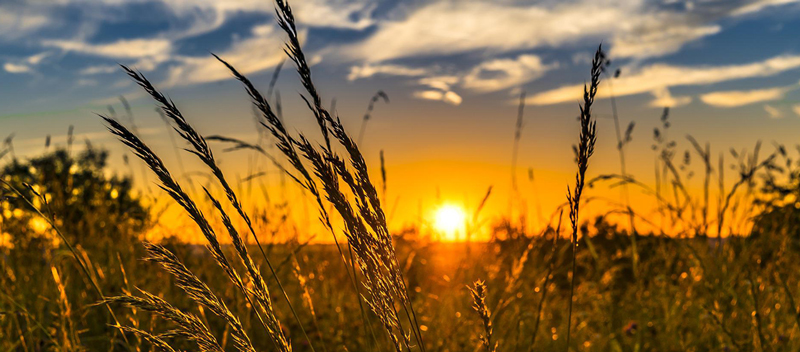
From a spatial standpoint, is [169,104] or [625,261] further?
[625,261]

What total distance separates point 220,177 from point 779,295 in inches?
153

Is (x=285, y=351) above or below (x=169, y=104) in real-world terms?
below

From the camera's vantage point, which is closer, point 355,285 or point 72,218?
point 355,285

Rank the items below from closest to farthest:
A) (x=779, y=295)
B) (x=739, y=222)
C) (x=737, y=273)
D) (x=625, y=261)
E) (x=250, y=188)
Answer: (x=737, y=273), (x=739, y=222), (x=779, y=295), (x=250, y=188), (x=625, y=261)

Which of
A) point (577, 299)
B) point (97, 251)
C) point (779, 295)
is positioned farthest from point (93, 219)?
point (779, 295)

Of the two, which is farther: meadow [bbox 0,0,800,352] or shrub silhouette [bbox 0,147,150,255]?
shrub silhouette [bbox 0,147,150,255]

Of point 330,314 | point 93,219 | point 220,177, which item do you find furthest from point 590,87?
point 93,219

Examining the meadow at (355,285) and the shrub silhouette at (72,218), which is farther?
the shrub silhouette at (72,218)

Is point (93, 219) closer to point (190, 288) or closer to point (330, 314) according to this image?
point (330, 314)

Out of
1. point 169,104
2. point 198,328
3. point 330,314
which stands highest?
point 169,104

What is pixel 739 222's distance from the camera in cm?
357

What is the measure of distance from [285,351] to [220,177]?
1.36 ft

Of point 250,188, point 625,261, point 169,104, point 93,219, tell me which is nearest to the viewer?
point 169,104

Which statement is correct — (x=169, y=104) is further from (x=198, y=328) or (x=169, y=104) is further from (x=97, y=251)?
(x=97, y=251)
